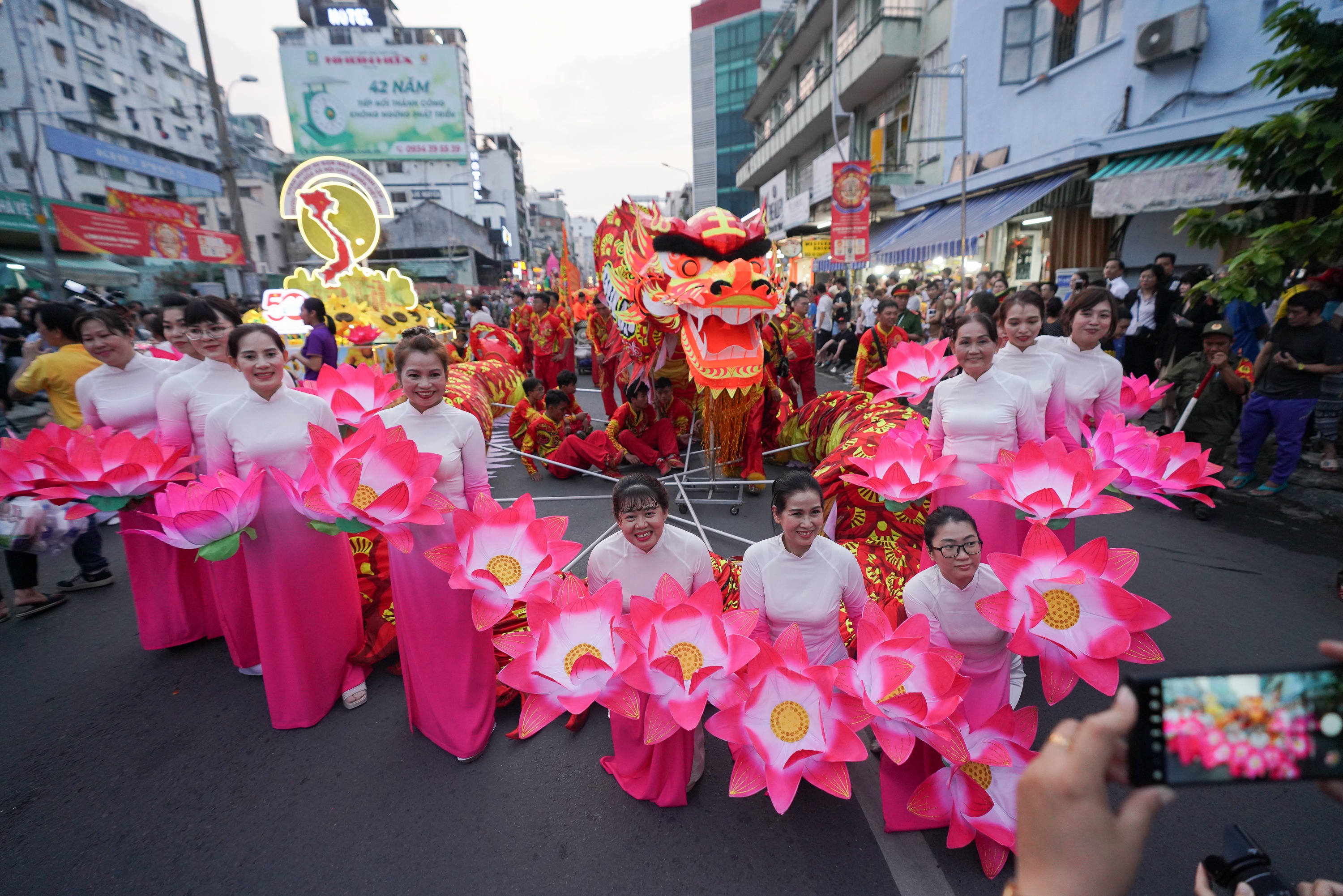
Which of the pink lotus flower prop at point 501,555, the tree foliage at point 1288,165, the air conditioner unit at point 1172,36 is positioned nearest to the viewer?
the pink lotus flower prop at point 501,555

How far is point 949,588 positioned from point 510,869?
157 cm

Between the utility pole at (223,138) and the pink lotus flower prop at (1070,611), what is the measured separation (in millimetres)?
15138

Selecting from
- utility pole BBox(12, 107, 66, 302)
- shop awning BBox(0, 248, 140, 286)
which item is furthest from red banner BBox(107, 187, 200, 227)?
utility pole BBox(12, 107, 66, 302)

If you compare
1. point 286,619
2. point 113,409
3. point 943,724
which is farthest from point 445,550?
point 113,409

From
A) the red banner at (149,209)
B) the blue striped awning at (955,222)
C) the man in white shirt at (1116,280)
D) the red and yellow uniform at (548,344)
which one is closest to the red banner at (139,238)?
the red banner at (149,209)

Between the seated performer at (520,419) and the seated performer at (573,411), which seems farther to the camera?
the seated performer at (573,411)

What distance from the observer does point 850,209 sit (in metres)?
10.8

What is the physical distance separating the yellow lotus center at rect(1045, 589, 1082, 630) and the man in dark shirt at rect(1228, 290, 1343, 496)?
4.06 m

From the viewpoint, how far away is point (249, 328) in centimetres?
235

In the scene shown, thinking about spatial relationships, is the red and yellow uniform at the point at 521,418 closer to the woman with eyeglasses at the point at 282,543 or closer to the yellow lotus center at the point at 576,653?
the woman with eyeglasses at the point at 282,543

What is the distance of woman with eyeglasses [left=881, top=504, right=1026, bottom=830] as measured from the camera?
1.82 metres

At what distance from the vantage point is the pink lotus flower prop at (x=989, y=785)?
1.70m

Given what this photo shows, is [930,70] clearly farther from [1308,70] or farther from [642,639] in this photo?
[642,639]

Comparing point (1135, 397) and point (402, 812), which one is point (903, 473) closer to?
point (1135, 397)
